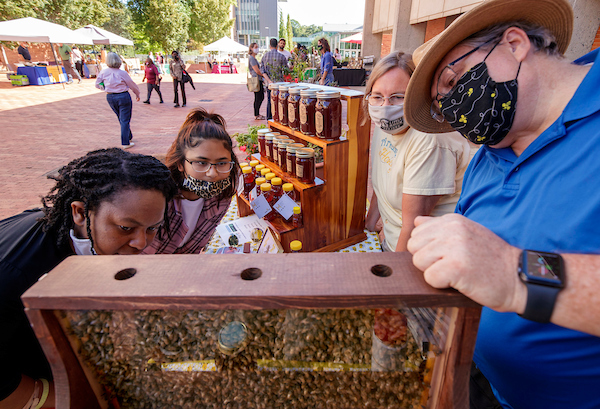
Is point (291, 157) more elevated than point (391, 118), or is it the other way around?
point (391, 118)

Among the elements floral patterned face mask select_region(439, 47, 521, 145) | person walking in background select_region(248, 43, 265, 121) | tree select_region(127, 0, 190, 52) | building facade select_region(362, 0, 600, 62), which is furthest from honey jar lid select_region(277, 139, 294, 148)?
tree select_region(127, 0, 190, 52)

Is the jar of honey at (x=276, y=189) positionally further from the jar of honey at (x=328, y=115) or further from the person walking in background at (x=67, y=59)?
the person walking in background at (x=67, y=59)

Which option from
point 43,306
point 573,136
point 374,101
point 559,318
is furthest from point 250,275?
point 374,101

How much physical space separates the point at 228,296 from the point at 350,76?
17.8 meters

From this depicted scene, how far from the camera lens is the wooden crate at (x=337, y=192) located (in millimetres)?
2432

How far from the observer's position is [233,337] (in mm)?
764

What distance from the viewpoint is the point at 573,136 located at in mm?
906

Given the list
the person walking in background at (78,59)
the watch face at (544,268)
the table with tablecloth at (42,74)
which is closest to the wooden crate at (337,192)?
the watch face at (544,268)

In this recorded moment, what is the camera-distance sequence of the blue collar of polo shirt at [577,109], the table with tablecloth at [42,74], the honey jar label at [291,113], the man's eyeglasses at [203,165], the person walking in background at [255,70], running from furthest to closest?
the table with tablecloth at [42,74] < the person walking in background at [255,70] < the honey jar label at [291,113] < the man's eyeglasses at [203,165] < the blue collar of polo shirt at [577,109]

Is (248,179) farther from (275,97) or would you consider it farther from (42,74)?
(42,74)

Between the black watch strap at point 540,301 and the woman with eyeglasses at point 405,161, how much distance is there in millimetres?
1209

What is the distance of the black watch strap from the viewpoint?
61cm

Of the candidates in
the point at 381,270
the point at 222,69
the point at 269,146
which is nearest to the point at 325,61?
the point at 269,146

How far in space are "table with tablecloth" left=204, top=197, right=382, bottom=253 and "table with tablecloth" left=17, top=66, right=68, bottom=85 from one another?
2098cm
